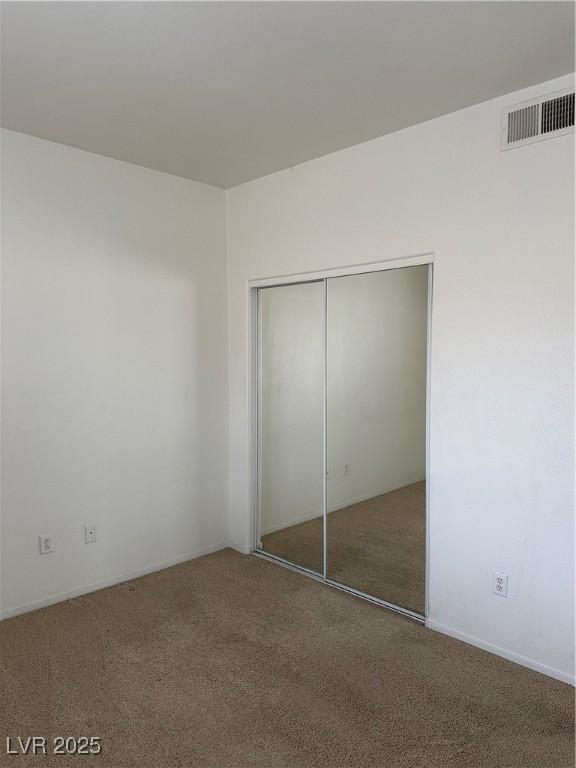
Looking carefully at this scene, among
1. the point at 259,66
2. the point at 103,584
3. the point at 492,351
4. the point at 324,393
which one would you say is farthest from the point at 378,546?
the point at 259,66

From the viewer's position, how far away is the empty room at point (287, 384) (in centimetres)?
225

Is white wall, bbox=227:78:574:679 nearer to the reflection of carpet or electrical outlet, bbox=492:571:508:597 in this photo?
electrical outlet, bbox=492:571:508:597

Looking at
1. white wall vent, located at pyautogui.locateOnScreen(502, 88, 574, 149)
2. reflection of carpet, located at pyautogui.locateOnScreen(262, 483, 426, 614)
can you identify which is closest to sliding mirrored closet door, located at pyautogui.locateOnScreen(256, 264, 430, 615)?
reflection of carpet, located at pyautogui.locateOnScreen(262, 483, 426, 614)

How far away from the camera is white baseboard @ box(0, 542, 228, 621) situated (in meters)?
3.24

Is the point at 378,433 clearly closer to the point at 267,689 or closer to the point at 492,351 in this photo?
the point at 492,351

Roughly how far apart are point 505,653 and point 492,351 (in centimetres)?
→ 147

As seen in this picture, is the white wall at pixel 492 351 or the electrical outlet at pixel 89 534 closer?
the white wall at pixel 492 351

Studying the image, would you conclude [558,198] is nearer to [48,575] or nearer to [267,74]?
[267,74]

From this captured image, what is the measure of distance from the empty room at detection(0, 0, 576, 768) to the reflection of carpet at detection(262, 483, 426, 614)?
21mm

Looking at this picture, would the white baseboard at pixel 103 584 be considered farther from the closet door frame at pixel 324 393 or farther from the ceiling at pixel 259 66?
the ceiling at pixel 259 66

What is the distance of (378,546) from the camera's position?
345cm

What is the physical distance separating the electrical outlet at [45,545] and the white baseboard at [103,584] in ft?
0.89

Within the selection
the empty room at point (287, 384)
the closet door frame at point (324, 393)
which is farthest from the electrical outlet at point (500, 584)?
the closet door frame at point (324, 393)

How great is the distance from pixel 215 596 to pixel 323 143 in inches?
109
